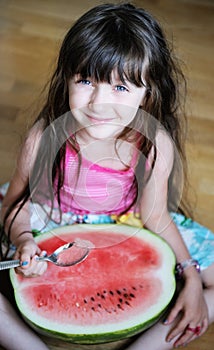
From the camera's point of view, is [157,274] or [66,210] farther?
[66,210]

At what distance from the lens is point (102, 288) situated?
1.27m

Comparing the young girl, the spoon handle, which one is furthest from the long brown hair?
the spoon handle

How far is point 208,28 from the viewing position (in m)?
2.20

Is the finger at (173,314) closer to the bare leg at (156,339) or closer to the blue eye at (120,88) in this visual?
the bare leg at (156,339)

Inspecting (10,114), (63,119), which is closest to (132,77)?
(63,119)

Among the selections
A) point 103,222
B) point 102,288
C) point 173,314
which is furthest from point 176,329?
point 103,222

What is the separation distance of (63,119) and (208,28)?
109cm

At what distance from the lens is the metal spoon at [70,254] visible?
4.09 ft

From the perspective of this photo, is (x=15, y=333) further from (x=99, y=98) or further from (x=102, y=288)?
(x=99, y=98)

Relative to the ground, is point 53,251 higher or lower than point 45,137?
lower

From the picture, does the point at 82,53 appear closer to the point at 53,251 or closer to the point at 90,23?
the point at 90,23

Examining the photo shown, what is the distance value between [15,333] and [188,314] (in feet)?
1.10

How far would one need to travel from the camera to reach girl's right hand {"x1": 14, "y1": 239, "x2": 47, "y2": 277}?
120cm

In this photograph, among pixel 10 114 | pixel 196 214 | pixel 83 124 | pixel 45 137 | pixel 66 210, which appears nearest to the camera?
pixel 83 124
